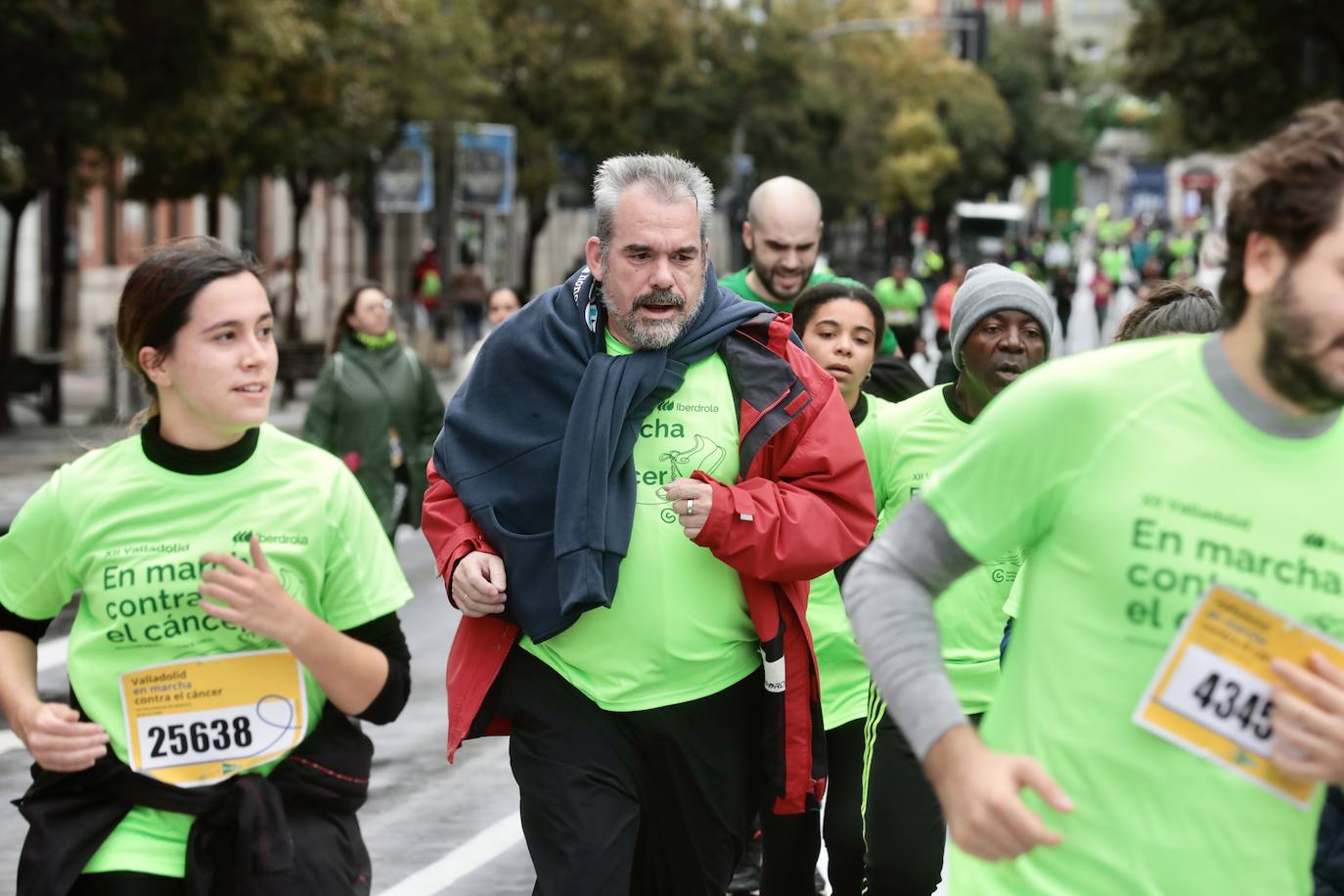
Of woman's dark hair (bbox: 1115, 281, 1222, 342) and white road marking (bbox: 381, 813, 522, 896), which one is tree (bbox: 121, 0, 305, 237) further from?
woman's dark hair (bbox: 1115, 281, 1222, 342)

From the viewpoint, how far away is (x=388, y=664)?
12.2 feet

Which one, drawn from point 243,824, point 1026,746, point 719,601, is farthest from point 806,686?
point 1026,746

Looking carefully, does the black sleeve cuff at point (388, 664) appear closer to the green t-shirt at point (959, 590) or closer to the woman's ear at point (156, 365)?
the woman's ear at point (156, 365)

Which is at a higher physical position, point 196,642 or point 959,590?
point 196,642

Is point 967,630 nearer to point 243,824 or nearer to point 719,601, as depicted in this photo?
point 719,601

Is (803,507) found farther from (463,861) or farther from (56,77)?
(56,77)

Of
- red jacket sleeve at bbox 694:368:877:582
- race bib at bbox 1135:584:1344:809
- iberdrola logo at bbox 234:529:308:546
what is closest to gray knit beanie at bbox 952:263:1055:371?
red jacket sleeve at bbox 694:368:877:582

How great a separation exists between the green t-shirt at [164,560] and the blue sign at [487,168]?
3447 cm

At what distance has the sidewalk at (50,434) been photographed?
17.5 m

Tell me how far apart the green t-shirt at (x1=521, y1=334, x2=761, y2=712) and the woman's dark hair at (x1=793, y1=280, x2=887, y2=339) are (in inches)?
81.3

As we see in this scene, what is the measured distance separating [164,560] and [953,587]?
220cm

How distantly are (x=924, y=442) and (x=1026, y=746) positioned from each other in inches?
104

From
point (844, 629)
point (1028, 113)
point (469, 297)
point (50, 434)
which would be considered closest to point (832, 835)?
point (844, 629)

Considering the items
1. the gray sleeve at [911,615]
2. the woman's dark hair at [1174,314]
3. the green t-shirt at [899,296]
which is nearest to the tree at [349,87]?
the green t-shirt at [899,296]
